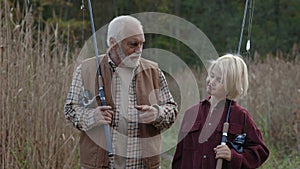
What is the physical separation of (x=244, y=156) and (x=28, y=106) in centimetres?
199

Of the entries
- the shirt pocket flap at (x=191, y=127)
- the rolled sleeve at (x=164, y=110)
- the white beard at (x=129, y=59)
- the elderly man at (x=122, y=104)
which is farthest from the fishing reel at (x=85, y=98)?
→ the shirt pocket flap at (x=191, y=127)

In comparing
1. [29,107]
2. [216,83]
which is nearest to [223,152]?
[216,83]

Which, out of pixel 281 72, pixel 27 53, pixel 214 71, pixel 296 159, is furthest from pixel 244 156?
pixel 281 72

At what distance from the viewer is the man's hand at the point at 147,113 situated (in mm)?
3241

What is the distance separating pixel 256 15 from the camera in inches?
722

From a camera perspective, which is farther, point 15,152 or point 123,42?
point 15,152

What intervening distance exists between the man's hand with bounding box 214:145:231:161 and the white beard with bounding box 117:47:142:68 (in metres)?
0.66

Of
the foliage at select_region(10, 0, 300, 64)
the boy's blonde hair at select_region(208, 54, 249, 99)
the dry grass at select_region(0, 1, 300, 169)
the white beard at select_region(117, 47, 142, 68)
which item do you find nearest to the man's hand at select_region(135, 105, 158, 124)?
the white beard at select_region(117, 47, 142, 68)

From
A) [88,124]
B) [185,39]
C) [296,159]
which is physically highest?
[185,39]

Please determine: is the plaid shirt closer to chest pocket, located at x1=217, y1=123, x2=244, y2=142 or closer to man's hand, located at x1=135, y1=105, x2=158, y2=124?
man's hand, located at x1=135, y1=105, x2=158, y2=124

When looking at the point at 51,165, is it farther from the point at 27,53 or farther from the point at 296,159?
the point at 296,159

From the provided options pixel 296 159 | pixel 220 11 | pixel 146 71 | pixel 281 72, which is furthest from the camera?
pixel 220 11

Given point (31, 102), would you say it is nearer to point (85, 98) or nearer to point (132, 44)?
point (85, 98)

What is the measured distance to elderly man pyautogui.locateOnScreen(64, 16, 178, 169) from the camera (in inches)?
130
